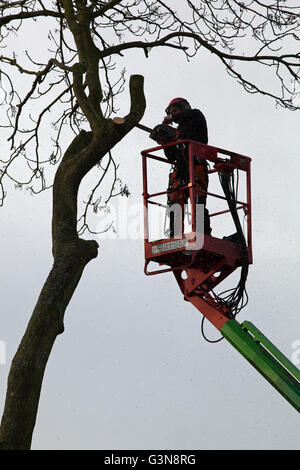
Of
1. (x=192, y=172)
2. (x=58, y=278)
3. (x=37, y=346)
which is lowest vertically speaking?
(x=37, y=346)

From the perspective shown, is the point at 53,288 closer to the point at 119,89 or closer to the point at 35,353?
the point at 35,353

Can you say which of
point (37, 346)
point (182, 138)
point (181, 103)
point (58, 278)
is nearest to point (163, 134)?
point (182, 138)

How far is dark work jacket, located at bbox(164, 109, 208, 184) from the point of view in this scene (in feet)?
34.9

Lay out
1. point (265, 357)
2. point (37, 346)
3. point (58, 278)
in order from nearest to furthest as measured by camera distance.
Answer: point (37, 346)
point (58, 278)
point (265, 357)

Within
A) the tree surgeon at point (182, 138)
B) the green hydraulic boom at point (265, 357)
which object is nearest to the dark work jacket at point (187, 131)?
the tree surgeon at point (182, 138)

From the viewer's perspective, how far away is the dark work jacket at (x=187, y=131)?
419 inches

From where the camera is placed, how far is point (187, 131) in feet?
34.9

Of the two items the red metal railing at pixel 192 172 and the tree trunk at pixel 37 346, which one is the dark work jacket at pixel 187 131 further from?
the tree trunk at pixel 37 346

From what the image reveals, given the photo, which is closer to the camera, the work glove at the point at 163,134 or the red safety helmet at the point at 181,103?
the work glove at the point at 163,134

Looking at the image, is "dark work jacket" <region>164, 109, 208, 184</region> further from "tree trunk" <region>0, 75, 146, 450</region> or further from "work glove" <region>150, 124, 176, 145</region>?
"tree trunk" <region>0, 75, 146, 450</region>

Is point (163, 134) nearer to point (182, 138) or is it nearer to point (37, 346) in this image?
point (182, 138)

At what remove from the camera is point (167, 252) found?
33.7ft

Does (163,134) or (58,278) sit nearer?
(58,278)

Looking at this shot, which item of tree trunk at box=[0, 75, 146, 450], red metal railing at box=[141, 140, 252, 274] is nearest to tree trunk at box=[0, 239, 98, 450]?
tree trunk at box=[0, 75, 146, 450]
